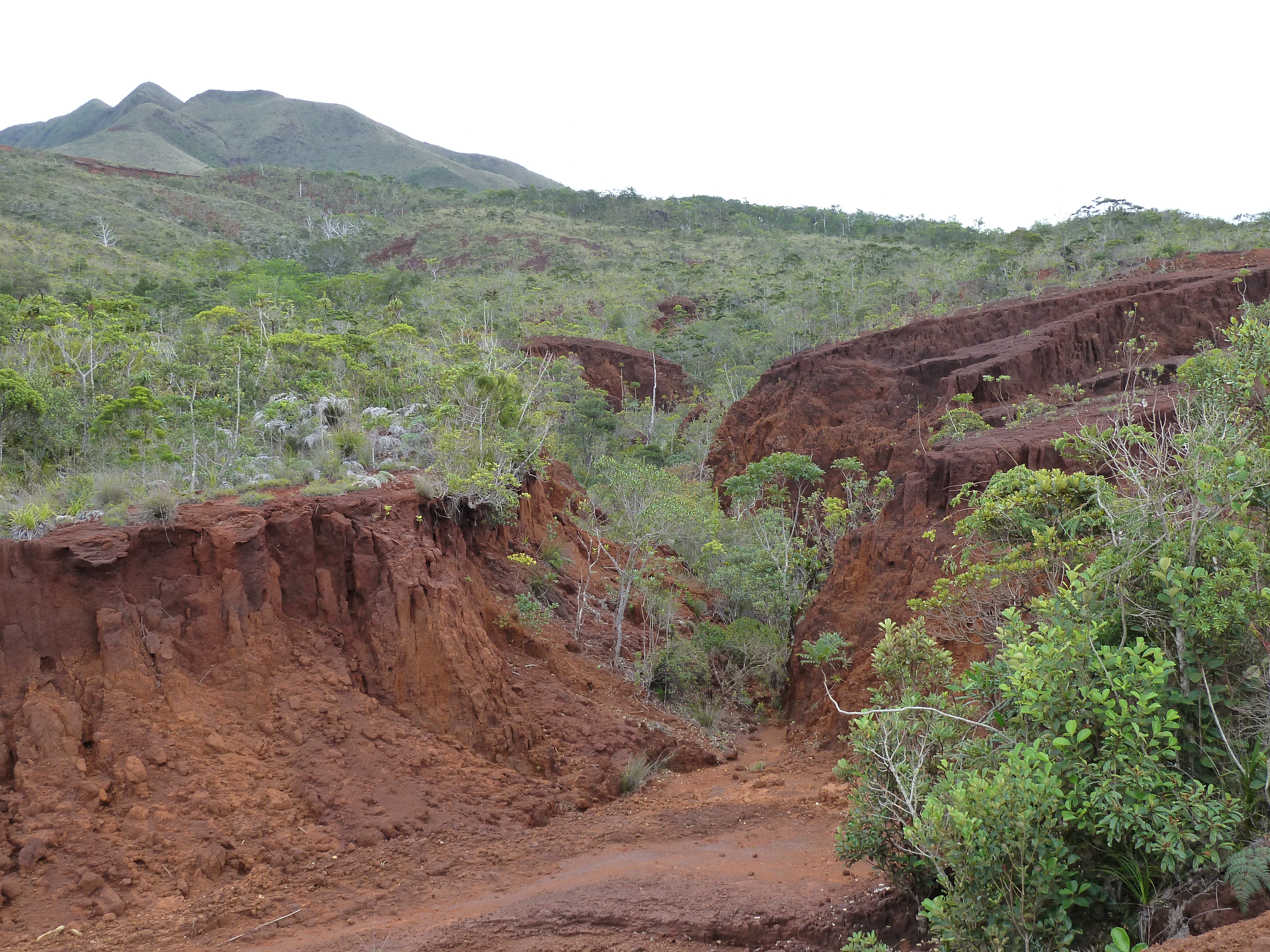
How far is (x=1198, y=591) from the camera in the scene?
4.67 meters

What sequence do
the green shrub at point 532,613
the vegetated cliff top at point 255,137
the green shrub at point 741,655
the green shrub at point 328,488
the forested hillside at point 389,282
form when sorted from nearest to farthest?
the green shrub at point 328,488, the green shrub at point 532,613, the green shrub at point 741,655, the forested hillside at point 389,282, the vegetated cliff top at point 255,137

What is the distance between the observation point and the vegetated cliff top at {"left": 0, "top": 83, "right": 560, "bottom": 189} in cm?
12244

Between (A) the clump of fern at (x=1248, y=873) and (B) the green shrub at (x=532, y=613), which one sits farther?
(B) the green shrub at (x=532, y=613)

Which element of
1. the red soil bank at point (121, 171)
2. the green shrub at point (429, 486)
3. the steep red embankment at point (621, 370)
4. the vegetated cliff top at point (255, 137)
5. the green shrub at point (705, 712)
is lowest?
the green shrub at point (705, 712)

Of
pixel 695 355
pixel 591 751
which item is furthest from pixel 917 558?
pixel 695 355

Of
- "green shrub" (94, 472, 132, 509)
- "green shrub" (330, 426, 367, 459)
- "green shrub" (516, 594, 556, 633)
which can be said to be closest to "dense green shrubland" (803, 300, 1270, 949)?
"green shrub" (516, 594, 556, 633)

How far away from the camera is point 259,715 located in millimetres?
9055

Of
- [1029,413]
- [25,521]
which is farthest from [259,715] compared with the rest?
[1029,413]

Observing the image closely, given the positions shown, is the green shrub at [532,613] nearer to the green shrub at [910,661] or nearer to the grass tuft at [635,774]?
the grass tuft at [635,774]

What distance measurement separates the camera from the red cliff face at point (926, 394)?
43.8ft

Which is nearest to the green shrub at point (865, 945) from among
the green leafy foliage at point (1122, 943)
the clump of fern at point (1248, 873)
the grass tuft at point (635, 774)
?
the green leafy foliage at point (1122, 943)

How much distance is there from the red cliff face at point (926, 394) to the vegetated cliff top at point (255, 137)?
324 feet

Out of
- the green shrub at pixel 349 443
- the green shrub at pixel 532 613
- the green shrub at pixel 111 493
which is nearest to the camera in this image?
the green shrub at pixel 111 493

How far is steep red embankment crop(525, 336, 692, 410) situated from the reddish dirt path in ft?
90.5
